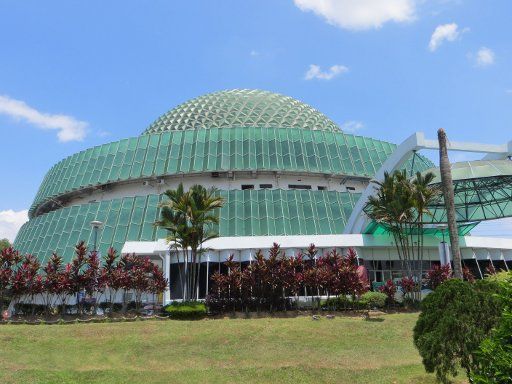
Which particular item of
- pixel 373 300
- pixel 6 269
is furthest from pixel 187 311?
pixel 6 269

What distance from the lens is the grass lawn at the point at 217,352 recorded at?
53.4ft

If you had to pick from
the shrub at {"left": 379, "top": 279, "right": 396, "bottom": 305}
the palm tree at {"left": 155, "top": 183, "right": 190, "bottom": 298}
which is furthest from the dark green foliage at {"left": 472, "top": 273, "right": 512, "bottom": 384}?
the palm tree at {"left": 155, "top": 183, "right": 190, "bottom": 298}

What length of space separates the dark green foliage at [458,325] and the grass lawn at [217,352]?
7.40ft

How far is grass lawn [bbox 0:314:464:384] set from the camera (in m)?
16.3

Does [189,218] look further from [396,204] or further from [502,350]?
[502,350]

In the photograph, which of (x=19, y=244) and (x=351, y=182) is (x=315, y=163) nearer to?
(x=351, y=182)

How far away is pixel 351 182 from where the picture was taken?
49.8 m

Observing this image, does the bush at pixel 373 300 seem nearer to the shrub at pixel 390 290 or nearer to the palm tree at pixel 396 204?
the shrub at pixel 390 290

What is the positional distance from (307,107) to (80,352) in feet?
163

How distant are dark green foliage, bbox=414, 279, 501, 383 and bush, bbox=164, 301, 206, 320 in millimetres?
16025

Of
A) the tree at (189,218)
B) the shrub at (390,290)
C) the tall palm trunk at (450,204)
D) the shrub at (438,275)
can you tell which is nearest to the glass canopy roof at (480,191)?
the shrub at (438,275)

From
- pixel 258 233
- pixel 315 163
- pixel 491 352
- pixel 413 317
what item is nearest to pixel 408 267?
pixel 413 317

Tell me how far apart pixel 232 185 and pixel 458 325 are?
3557 cm

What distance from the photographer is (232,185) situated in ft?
156
